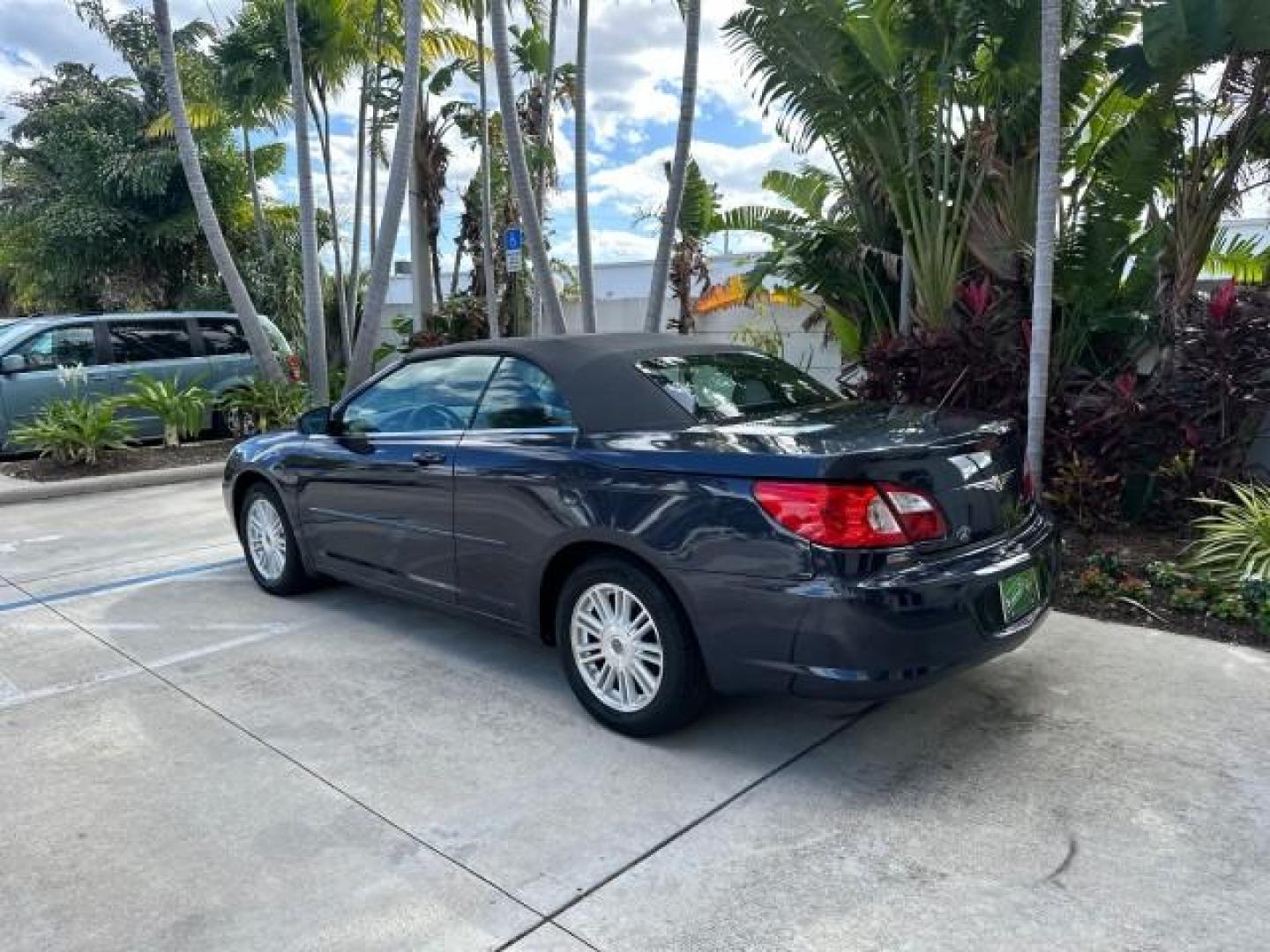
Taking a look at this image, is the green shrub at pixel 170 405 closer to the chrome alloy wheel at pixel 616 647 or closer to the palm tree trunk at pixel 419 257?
the palm tree trunk at pixel 419 257

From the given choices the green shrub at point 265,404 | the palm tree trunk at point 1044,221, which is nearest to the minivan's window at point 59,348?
the green shrub at point 265,404

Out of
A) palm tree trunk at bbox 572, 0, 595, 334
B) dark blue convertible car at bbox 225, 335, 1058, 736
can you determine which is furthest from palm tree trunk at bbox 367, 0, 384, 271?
dark blue convertible car at bbox 225, 335, 1058, 736

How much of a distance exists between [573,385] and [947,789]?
2068 millimetres

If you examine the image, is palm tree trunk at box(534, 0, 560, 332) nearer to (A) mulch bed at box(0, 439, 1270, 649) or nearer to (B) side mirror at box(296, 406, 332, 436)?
(B) side mirror at box(296, 406, 332, 436)

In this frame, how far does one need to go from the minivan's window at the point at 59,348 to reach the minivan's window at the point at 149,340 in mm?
259

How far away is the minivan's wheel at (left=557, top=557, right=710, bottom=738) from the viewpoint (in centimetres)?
326

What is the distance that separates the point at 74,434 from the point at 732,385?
26.8ft

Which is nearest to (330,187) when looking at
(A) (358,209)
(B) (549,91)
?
(A) (358,209)

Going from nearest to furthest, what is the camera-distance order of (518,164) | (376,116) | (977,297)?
(977,297)
(518,164)
(376,116)

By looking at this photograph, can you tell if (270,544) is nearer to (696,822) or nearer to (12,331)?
(696,822)

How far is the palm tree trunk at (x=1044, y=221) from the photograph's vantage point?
5.11 metres

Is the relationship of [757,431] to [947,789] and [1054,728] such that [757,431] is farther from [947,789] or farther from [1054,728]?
[1054,728]

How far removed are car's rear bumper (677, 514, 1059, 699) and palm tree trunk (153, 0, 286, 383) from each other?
30.8ft

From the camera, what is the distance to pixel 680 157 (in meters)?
8.29
